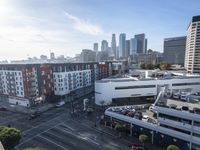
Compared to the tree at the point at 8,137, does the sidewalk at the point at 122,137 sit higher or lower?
lower

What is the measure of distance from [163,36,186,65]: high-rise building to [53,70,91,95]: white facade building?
132624 millimetres

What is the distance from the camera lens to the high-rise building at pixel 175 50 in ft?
586

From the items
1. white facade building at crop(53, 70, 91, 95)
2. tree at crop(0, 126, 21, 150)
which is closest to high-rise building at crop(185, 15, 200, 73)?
white facade building at crop(53, 70, 91, 95)

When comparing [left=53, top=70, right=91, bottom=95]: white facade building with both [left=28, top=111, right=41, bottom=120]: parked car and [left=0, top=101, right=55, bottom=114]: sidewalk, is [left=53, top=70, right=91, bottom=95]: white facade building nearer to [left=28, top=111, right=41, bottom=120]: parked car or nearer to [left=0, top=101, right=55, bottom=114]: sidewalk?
[left=0, top=101, right=55, bottom=114]: sidewalk

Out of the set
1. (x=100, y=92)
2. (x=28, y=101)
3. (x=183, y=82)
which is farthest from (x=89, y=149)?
(x=183, y=82)

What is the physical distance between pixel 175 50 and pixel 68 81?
14807 centimetres

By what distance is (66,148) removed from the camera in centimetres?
3678

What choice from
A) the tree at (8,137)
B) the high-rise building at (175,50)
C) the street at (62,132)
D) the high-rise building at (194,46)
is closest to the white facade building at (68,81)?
the street at (62,132)

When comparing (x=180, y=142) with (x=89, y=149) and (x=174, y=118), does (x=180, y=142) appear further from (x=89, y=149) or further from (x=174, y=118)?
(x=89, y=149)

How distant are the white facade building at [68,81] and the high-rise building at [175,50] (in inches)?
5221

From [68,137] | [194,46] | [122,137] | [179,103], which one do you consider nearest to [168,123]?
[179,103]

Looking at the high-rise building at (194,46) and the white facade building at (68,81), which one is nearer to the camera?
the white facade building at (68,81)

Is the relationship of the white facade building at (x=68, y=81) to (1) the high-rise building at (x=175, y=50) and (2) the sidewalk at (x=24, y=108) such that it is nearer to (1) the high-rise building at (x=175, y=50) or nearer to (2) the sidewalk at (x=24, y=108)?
(2) the sidewalk at (x=24, y=108)

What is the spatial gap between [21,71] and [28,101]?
41.0 feet
